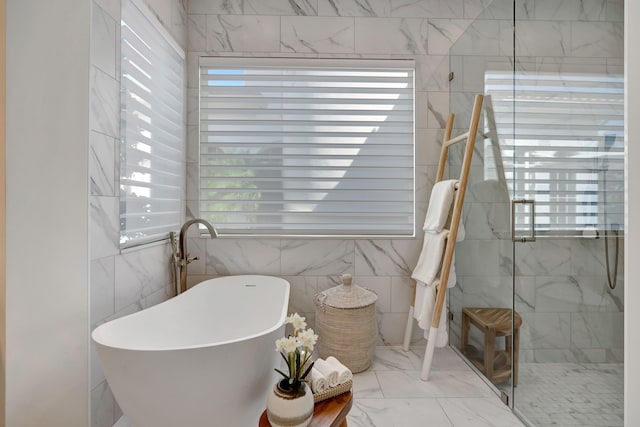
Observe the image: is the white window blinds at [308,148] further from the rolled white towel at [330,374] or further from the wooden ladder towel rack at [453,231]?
the rolled white towel at [330,374]

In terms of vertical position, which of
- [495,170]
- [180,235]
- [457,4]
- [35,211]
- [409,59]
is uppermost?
[457,4]

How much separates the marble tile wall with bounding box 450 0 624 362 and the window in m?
1.94

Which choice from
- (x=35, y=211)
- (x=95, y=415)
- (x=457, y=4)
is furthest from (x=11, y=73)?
(x=457, y=4)

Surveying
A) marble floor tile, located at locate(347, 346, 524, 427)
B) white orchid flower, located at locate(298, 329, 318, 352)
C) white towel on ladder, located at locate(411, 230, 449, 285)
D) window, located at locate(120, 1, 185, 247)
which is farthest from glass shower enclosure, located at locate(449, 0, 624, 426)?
window, located at locate(120, 1, 185, 247)

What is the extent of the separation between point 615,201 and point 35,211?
Result: 218cm

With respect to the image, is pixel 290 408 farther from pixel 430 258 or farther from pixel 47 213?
pixel 430 258

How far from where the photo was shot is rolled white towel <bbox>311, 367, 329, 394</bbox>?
4.46 feet

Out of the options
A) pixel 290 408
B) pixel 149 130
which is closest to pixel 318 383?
pixel 290 408

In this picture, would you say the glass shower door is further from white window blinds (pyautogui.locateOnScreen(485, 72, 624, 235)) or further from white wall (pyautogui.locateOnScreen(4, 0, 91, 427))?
white wall (pyautogui.locateOnScreen(4, 0, 91, 427))

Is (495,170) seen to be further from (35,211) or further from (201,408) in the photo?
(35,211)

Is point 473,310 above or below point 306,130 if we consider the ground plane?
below

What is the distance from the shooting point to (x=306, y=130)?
105 inches

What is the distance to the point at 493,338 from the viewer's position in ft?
6.56

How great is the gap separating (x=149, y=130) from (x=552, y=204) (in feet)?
7.00
